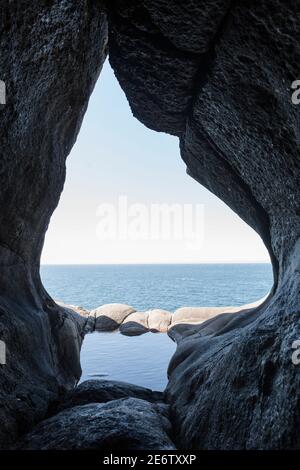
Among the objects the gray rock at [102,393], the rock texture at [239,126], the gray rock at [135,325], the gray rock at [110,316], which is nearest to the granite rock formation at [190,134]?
the rock texture at [239,126]

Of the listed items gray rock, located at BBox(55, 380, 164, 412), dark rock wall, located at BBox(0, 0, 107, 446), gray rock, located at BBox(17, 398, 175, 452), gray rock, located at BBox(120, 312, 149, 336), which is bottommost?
gray rock, located at BBox(120, 312, 149, 336)

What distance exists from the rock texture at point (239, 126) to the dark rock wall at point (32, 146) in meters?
1.01

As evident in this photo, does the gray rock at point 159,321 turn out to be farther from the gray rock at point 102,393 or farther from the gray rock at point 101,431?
the gray rock at point 101,431

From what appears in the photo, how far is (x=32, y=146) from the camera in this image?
7602 millimetres

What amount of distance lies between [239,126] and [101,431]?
663 cm

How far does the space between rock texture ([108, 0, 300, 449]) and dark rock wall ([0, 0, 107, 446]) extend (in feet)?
3.31

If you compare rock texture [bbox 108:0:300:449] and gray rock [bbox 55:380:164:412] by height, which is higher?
rock texture [bbox 108:0:300:449]

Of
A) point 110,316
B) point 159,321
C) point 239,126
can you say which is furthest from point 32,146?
point 110,316

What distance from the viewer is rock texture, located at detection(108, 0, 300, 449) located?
4.61 m

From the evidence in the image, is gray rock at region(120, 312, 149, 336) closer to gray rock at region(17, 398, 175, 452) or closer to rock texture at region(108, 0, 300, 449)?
rock texture at region(108, 0, 300, 449)

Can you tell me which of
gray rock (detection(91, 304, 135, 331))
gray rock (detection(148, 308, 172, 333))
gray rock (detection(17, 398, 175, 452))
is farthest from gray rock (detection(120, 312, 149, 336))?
gray rock (detection(17, 398, 175, 452))

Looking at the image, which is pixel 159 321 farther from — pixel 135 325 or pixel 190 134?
pixel 190 134
